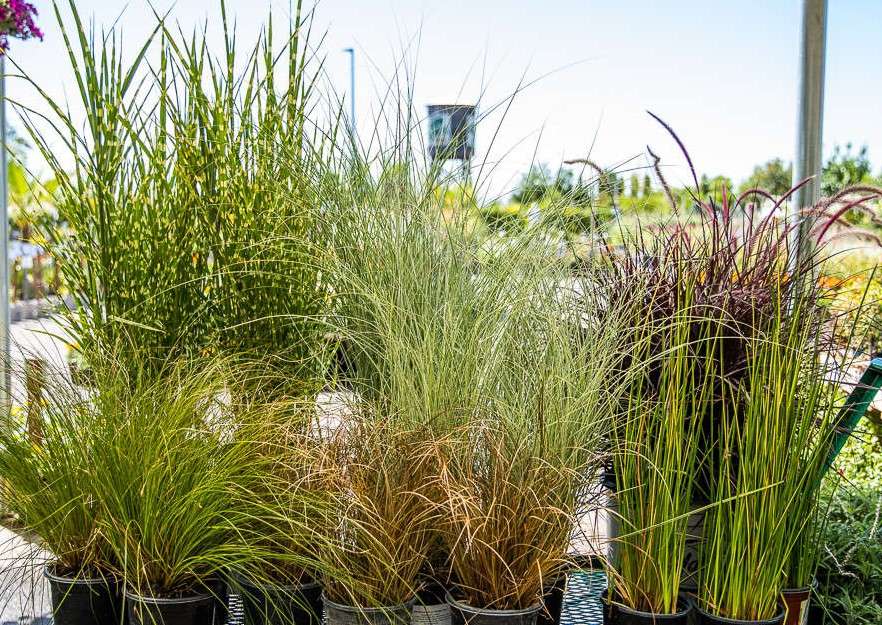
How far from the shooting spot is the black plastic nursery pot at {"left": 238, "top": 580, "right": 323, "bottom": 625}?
154cm

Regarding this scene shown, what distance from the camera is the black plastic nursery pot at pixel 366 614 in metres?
1.44

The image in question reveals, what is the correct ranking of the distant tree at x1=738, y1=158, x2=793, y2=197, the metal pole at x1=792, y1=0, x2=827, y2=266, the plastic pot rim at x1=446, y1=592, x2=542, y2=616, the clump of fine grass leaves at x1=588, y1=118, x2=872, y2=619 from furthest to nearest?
the distant tree at x1=738, y1=158, x2=793, y2=197, the metal pole at x1=792, y1=0, x2=827, y2=266, the clump of fine grass leaves at x1=588, y1=118, x2=872, y2=619, the plastic pot rim at x1=446, y1=592, x2=542, y2=616

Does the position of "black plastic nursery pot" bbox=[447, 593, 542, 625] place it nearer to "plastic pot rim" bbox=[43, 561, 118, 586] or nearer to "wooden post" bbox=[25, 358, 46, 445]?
"plastic pot rim" bbox=[43, 561, 118, 586]

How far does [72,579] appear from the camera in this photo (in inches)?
61.9

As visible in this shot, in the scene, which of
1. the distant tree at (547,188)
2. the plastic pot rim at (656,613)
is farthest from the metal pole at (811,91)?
the plastic pot rim at (656,613)

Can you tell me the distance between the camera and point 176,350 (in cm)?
200

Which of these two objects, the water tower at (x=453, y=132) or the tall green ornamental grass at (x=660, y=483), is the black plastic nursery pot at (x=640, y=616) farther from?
the water tower at (x=453, y=132)

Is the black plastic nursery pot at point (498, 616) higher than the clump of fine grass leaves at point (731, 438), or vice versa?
the clump of fine grass leaves at point (731, 438)

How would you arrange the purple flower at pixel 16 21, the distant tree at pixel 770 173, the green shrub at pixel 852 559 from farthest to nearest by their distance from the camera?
the distant tree at pixel 770 173 < the purple flower at pixel 16 21 < the green shrub at pixel 852 559

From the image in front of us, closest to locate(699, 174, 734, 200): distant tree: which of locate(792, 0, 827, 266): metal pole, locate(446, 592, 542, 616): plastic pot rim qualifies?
locate(792, 0, 827, 266): metal pole

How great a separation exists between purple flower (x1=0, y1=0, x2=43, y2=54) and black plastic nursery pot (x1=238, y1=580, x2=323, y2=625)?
149 centimetres

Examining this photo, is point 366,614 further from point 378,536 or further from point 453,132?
point 453,132

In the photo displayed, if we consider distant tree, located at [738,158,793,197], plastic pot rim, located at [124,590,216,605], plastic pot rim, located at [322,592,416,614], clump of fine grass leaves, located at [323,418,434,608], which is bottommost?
distant tree, located at [738,158,793,197]

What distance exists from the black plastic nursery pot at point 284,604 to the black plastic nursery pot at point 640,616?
0.56 metres
